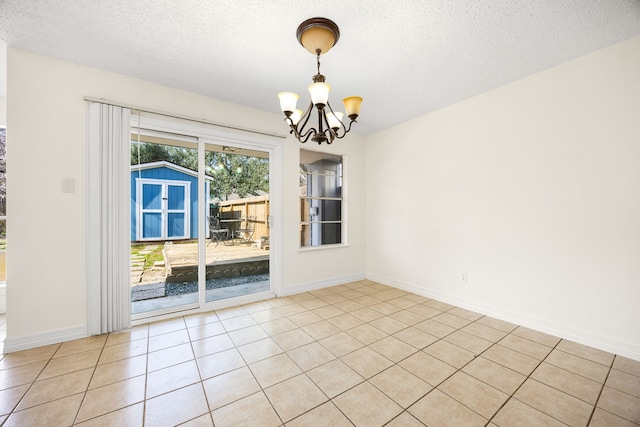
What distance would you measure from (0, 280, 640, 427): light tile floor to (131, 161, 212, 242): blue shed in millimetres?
1035

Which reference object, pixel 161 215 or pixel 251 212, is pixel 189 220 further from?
pixel 251 212

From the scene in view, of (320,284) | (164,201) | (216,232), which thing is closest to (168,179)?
(164,201)

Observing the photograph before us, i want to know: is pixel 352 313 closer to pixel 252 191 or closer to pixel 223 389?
pixel 223 389

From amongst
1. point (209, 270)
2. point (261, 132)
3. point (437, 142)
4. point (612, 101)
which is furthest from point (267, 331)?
point (612, 101)

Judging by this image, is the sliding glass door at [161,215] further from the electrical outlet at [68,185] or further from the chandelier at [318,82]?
the chandelier at [318,82]

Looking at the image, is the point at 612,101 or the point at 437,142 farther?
the point at 437,142

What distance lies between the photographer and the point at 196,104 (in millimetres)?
3127

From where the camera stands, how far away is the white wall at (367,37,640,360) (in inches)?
86.3

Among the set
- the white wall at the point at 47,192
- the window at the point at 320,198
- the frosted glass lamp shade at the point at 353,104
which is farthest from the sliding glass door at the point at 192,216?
the frosted glass lamp shade at the point at 353,104

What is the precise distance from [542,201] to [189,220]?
3907mm

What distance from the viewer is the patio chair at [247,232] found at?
3633 mm

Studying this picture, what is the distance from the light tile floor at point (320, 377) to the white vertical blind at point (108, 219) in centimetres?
27

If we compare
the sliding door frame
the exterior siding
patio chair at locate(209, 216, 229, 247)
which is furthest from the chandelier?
patio chair at locate(209, 216, 229, 247)

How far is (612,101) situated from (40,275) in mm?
5276
